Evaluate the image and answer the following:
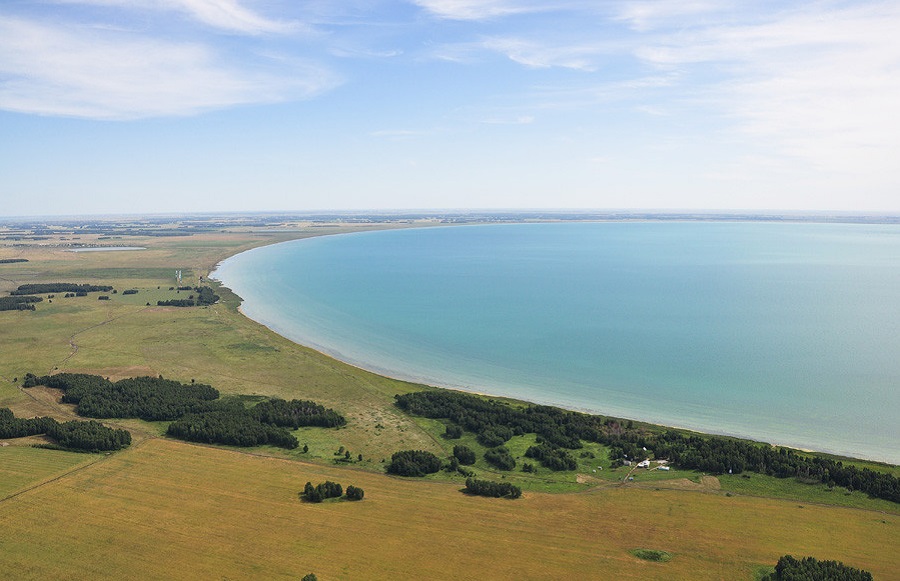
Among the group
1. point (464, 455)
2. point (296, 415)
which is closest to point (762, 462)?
point (464, 455)

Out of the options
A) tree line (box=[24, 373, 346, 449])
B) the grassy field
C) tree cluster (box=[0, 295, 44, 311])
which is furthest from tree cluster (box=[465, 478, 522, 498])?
tree cluster (box=[0, 295, 44, 311])

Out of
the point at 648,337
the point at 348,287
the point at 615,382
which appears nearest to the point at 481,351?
the point at 615,382

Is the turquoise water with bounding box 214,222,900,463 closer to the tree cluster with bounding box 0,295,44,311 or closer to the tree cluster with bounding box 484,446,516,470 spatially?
the tree cluster with bounding box 484,446,516,470

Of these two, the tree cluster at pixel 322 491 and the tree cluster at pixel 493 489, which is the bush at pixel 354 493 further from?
the tree cluster at pixel 493 489

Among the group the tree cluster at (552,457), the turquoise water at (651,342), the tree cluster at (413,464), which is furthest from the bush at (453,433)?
the turquoise water at (651,342)

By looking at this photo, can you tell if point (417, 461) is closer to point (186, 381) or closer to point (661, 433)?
point (661, 433)

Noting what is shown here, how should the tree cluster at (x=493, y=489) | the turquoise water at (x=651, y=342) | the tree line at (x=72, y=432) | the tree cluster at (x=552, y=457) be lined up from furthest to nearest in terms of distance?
the turquoise water at (x=651, y=342), the tree line at (x=72, y=432), the tree cluster at (x=552, y=457), the tree cluster at (x=493, y=489)

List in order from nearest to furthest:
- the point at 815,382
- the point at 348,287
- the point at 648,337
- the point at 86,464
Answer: the point at 86,464 < the point at 815,382 < the point at 648,337 < the point at 348,287
